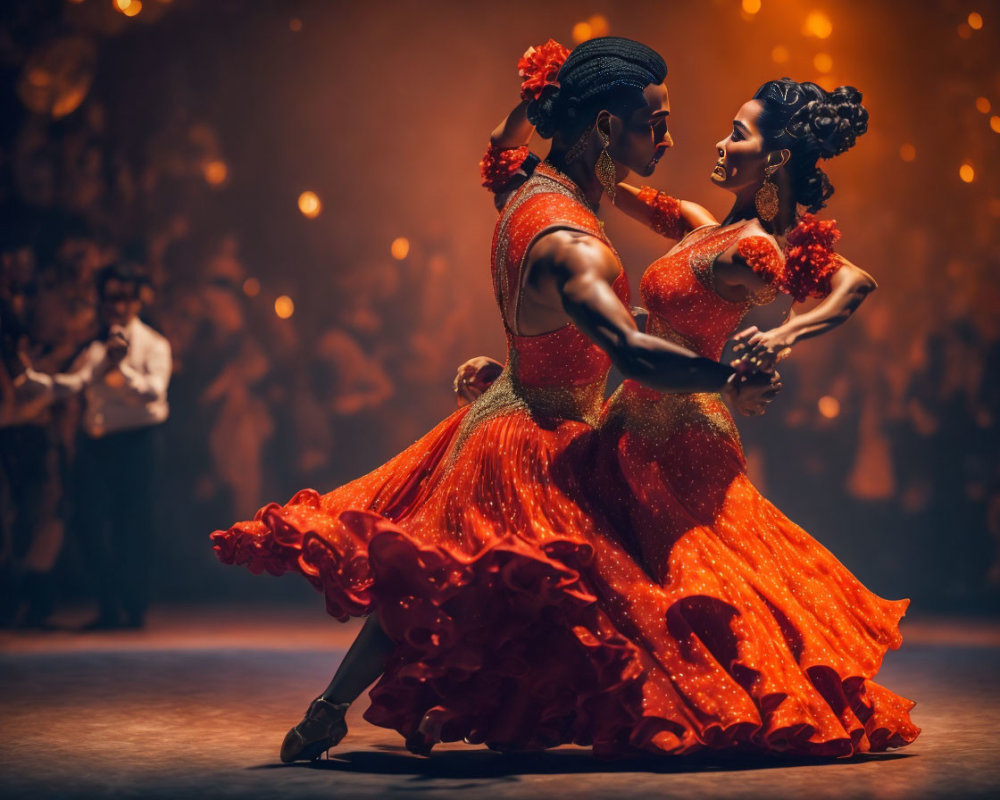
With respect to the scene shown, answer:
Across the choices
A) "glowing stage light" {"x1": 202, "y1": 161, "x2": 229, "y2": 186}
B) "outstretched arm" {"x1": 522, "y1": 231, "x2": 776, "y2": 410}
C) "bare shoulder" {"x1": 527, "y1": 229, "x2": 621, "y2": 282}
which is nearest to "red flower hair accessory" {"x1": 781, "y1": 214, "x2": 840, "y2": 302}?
"outstretched arm" {"x1": 522, "y1": 231, "x2": 776, "y2": 410}

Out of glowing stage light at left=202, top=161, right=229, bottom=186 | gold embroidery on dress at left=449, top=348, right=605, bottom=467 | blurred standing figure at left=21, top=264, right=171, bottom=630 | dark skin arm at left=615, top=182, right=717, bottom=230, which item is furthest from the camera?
glowing stage light at left=202, top=161, right=229, bottom=186

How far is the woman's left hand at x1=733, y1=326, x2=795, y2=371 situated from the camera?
2.98 m

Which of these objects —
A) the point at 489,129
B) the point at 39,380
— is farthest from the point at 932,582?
the point at 39,380

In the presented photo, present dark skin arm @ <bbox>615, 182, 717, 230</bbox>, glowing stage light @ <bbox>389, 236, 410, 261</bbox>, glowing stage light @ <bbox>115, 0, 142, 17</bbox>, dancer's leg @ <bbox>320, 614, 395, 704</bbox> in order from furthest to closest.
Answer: glowing stage light @ <bbox>389, 236, 410, 261</bbox> → glowing stage light @ <bbox>115, 0, 142, 17</bbox> → dark skin arm @ <bbox>615, 182, 717, 230</bbox> → dancer's leg @ <bbox>320, 614, 395, 704</bbox>

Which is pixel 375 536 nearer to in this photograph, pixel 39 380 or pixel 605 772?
pixel 605 772

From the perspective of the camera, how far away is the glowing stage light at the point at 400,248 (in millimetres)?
7137

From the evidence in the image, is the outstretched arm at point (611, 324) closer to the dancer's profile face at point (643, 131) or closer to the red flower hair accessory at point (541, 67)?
the dancer's profile face at point (643, 131)

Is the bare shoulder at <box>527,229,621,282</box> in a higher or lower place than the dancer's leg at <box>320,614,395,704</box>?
higher

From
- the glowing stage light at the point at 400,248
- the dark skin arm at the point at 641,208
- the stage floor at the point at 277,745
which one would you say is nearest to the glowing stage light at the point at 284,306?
the glowing stage light at the point at 400,248

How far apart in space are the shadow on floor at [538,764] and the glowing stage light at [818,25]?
14.9ft

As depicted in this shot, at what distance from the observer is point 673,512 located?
10.3 feet

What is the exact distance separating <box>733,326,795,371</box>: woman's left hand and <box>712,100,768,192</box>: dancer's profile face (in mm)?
471

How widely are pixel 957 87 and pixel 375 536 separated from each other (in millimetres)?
5012

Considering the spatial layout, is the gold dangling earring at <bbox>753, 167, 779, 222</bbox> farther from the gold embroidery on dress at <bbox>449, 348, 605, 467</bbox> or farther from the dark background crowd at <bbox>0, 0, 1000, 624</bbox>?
the dark background crowd at <bbox>0, 0, 1000, 624</bbox>
